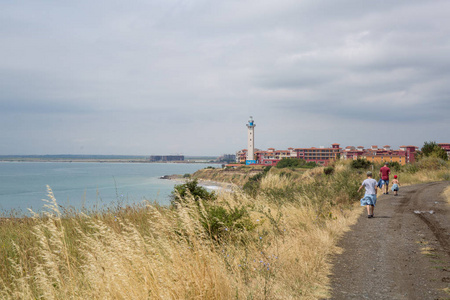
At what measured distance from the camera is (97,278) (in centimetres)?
373

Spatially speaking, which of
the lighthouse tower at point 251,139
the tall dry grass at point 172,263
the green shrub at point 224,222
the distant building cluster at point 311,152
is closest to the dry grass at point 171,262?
the tall dry grass at point 172,263

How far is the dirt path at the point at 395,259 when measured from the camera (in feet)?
14.5

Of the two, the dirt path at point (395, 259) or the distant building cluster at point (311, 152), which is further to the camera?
the distant building cluster at point (311, 152)

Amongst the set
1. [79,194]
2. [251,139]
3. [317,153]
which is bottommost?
[79,194]

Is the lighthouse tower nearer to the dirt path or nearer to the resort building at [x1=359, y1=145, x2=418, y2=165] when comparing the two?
the resort building at [x1=359, y1=145, x2=418, y2=165]

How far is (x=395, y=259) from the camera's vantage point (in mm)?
5770

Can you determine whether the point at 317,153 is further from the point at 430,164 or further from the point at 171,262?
the point at 171,262

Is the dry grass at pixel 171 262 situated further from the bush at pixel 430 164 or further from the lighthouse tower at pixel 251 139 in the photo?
the lighthouse tower at pixel 251 139

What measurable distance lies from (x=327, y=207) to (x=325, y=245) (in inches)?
185

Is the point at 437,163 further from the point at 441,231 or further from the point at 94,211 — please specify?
the point at 94,211

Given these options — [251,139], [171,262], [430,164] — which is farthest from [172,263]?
[251,139]

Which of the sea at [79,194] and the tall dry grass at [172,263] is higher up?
the tall dry grass at [172,263]

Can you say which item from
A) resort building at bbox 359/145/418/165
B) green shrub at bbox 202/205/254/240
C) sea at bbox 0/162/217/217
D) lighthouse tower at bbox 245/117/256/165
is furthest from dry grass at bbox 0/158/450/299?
lighthouse tower at bbox 245/117/256/165

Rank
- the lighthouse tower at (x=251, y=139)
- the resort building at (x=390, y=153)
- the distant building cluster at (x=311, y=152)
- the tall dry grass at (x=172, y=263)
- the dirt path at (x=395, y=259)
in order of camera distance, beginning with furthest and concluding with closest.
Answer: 1. the lighthouse tower at (x=251, y=139)
2. the distant building cluster at (x=311, y=152)
3. the resort building at (x=390, y=153)
4. the dirt path at (x=395, y=259)
5. the tall dry grass at (x=172, y=263)
